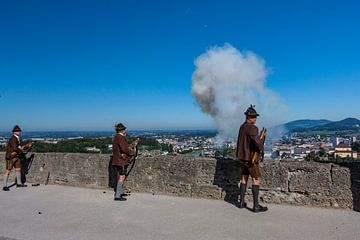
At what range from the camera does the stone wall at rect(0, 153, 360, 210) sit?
6656mm

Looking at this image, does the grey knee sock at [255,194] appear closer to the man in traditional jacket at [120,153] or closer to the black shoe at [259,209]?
the black shoe at [259,209]

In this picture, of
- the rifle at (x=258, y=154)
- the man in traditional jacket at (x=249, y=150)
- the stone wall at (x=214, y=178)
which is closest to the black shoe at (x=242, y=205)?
the man in traditional jacket at (x=249, y=150)

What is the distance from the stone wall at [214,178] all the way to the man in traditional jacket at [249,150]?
0.58 meters

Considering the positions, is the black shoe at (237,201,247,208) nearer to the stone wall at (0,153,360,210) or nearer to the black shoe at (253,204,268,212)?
the black shoe at (253,204,268,212)

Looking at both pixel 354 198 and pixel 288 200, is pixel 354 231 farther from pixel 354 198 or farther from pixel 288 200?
pixel 288 200

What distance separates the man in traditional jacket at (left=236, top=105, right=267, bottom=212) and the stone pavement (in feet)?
1.23

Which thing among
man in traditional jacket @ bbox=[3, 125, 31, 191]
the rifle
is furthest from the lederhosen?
the rifle

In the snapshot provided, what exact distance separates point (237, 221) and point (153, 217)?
1419 mm

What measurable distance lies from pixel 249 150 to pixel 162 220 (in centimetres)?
197

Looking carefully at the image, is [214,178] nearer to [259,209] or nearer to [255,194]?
[255,194]

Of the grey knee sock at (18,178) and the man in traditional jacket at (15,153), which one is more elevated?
the man in traditional jacket at (15,153)

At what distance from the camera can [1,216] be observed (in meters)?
6.75

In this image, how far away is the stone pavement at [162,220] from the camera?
5344mm

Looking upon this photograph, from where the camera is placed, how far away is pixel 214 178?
7.78m
